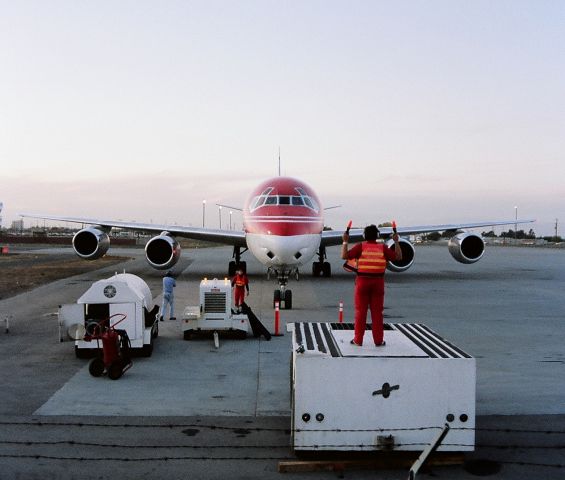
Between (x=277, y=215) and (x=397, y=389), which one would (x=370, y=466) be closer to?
(x=397, y=389)

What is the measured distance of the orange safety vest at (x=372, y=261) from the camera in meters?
7.00

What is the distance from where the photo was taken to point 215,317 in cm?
1247

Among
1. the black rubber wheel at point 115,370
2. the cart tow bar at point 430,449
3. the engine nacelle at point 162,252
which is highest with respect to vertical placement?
the engine nacelle at point 162,252

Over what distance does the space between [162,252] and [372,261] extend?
1761 cm

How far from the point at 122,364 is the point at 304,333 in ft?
10.8

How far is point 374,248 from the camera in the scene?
7.03 meters

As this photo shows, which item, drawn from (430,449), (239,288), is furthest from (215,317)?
(430,449)

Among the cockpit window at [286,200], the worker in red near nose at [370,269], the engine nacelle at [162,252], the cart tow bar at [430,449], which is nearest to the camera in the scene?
the cart tow bar at [430,449]

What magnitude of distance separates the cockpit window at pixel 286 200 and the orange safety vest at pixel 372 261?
13144 mm

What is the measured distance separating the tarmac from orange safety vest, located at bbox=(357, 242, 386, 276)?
6.68 feet

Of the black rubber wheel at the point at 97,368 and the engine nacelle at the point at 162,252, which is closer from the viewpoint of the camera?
the black rubber wheel at the point at 97,368

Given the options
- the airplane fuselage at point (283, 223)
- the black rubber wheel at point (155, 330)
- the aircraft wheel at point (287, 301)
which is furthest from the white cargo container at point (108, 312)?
the airplane fuselage at point (283, 223)

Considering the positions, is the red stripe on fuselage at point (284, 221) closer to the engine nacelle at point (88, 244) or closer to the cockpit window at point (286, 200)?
the cockpit window at point (286, 200)

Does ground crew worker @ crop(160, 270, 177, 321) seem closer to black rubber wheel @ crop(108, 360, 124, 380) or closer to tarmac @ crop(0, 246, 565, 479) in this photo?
tarmac @ crop(0, 246, 565, 479)
